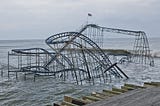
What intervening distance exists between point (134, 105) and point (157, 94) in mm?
1666

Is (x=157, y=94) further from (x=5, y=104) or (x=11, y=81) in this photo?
(x=11, y=81)

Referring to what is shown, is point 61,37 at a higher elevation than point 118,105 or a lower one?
higher

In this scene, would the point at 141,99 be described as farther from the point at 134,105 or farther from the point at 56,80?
the point at 56,80

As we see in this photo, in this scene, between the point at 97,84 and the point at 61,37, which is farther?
the point at 61,37

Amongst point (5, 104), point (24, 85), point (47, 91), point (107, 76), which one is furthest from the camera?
point (107, 76)

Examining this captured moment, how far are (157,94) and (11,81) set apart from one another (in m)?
22.5

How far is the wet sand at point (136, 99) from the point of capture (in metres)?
7.91

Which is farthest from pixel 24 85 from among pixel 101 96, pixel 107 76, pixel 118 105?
pixel 118 105

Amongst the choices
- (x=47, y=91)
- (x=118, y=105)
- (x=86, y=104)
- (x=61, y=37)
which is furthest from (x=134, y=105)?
(x=61, y=37)

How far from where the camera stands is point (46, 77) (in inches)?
1246

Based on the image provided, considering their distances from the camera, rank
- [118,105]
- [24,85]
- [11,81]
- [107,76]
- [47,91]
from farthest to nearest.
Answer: [107,76]
[11,81]
[24,85]
[47,91]
[118,105]

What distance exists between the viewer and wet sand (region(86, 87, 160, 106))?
7.91m

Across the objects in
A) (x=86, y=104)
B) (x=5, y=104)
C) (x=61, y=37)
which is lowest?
(x=5, y=104)

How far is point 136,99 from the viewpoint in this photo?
8461mm
